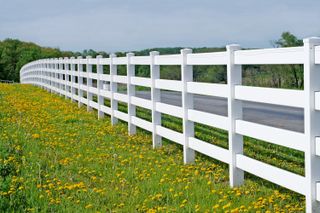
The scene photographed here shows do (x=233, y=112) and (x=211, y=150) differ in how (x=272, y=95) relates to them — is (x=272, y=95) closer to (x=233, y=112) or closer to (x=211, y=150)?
(x=233, y=112)

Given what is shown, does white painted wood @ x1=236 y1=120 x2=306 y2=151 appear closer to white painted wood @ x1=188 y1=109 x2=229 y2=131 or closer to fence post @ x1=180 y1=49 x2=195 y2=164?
white painted wood @ x1=188 y1=109 x2=229 y2=131

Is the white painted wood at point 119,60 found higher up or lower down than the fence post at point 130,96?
higher up

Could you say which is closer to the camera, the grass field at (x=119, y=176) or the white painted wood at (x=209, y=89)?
the grass field at (x=119, y=176)

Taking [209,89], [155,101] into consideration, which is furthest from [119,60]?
[209,89]

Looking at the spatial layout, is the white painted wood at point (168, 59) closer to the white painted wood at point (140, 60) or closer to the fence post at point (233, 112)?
the white painted wood at point (140, 60)

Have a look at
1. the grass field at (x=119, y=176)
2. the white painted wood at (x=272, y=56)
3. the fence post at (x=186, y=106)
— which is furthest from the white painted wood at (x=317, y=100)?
the fence post at (x=186, y=106)

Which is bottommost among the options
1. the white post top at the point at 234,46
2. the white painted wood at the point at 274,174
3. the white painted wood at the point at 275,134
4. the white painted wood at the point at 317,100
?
the white painted wood at the point at 274,174

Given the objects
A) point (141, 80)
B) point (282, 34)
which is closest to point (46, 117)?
point (141, 80)

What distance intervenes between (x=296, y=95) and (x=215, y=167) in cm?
288

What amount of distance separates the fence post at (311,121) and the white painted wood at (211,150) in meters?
1.87

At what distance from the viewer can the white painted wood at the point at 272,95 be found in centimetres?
594

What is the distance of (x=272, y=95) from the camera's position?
643 cm

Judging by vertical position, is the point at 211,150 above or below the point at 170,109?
below

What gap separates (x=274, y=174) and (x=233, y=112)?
47.4 inches
